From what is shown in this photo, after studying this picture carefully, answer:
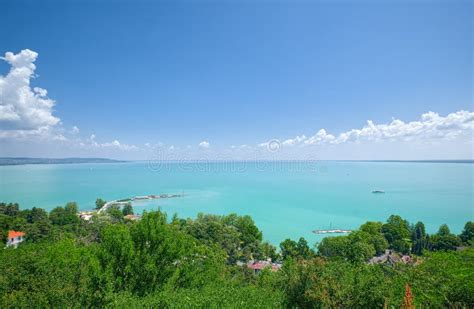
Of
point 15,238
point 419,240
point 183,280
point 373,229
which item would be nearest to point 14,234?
point 15,238

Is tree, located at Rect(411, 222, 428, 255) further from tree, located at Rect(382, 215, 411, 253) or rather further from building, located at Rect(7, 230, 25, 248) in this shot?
building, located at Rect(7, 230, 25, 248)

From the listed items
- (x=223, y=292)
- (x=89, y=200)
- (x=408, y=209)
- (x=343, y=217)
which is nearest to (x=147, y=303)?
(x=223, y=292)

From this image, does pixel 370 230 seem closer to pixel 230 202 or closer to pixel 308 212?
pixel 308 212

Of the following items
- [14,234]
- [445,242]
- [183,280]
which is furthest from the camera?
[445,242]

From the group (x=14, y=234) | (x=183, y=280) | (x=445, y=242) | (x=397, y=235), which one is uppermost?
(x=183, y=280)

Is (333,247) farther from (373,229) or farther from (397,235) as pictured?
(397,235)

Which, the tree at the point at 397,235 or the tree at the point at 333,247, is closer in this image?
the tree at the point at 333,247

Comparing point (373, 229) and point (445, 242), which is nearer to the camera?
point (445, 242)

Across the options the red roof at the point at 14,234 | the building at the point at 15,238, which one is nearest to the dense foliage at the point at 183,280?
the building at the point at 15,238

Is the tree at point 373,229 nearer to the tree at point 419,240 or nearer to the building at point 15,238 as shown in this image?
the tree at point 419,240
